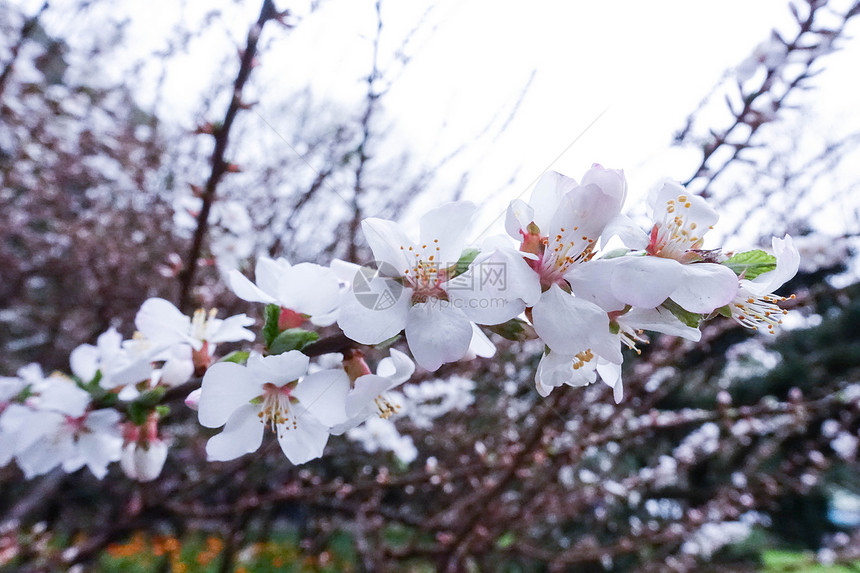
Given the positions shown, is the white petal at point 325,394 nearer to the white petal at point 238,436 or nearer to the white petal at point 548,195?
the white petal at point 238,436

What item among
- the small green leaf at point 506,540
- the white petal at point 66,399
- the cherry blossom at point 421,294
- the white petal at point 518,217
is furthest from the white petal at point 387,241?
the small green leaf at point 506,540

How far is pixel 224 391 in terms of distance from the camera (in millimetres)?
656

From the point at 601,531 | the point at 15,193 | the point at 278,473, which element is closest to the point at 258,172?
the point at 15,193

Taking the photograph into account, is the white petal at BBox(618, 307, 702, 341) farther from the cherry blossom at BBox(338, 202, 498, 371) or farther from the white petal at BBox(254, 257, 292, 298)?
→ the white petal at BBox(254, 257, 292, 298)

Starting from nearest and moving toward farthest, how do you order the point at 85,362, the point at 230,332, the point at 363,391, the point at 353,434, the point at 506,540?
the point at 363,391, the point at 230,332, the point at 85,362, the point at 353,434, the point at 506,540

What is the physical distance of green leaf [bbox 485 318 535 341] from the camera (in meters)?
0.59

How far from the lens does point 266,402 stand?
2.24 ft

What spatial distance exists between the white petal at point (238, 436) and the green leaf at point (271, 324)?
0.10m

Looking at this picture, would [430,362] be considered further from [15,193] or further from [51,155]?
[15,193]

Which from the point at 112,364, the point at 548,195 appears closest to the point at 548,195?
the point at 548,195

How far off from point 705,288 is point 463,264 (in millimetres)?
263

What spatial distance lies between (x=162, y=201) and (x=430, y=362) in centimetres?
325

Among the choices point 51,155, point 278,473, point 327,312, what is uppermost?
point 327,312

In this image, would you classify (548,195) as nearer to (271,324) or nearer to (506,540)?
(271,324)
